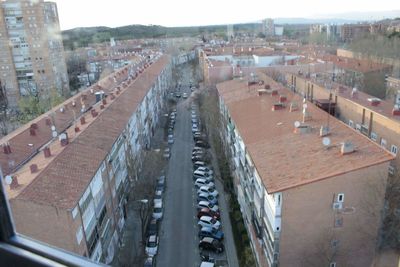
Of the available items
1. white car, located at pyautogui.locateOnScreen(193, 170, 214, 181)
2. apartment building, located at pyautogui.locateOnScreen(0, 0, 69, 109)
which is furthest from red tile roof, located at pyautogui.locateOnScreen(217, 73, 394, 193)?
apartment building, located at pyautogui.locateOnScreen(0, 0, 69, 109)

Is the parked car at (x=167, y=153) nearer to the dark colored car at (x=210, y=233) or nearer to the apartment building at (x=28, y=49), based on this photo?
the dark colored car at (x=210, y=233)

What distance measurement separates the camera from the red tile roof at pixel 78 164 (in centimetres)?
338

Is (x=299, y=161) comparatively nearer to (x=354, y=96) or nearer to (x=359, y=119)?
(x=359, y=119)

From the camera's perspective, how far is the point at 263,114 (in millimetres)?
5777

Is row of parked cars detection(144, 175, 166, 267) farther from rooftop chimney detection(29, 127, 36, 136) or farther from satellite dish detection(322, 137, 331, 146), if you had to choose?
satellite dish detection(322, 137, 331, 146)

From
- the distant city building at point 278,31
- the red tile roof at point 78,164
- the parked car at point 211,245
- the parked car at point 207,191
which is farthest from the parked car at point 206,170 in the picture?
the distant city building at point 278,31

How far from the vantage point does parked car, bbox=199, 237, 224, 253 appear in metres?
5.09

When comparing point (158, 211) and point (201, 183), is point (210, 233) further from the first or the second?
point (201, 183)

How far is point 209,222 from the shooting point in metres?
5.61

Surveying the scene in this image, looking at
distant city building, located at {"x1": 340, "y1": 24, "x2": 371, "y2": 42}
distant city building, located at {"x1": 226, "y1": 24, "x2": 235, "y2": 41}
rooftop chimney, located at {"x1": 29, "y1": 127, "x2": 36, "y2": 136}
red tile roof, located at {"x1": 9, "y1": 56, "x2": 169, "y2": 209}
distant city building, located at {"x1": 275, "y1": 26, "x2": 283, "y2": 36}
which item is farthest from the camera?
distant city building, located at {"x1": 275, "y1": 26, "x2": 283, "y2": 36}

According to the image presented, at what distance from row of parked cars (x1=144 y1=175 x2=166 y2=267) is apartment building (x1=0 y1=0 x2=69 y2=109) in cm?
693

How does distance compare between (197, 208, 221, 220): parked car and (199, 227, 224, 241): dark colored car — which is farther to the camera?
(197, 208, 221, 220): parked car

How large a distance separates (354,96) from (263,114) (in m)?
2.13

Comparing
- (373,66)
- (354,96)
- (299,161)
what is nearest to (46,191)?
(299,161)
